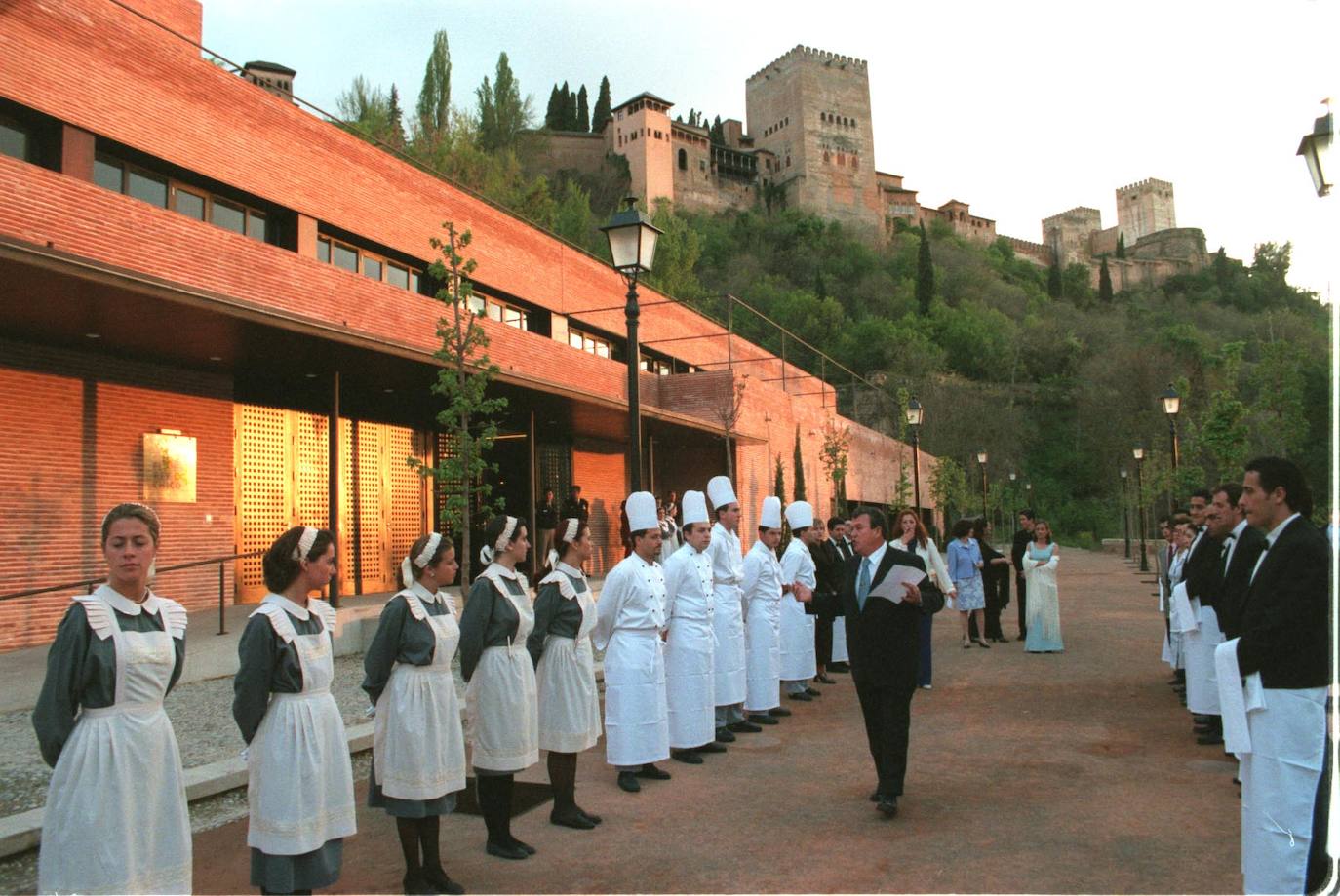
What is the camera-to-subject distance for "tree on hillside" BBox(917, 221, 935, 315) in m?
95.2

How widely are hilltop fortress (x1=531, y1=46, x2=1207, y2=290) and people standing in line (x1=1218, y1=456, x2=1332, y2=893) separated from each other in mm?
84423

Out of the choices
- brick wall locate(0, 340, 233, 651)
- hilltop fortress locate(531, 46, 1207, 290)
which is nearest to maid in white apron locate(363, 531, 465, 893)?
brick wall locate(0, 340, 233, 651)

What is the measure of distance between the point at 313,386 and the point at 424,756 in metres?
11.6

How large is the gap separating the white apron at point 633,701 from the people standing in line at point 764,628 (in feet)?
8.30

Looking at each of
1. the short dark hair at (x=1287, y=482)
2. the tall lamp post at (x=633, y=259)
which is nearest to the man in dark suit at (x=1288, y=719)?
the short dark hair at (x=1287, y=482)

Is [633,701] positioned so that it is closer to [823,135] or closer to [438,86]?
[438,86]

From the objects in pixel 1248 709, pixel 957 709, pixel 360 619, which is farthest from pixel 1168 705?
pixel 360 619

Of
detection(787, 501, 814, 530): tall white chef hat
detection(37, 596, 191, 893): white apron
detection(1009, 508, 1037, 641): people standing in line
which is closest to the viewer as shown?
detection(37, 596, 191, 893): white apron

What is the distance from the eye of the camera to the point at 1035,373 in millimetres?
89688

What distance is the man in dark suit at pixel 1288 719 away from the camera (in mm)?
3877

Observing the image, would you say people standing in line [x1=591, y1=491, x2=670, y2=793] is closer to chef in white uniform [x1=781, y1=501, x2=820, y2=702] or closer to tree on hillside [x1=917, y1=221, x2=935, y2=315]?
chef in white uniform [x1=781, y1=501, x2=820, y2=702]

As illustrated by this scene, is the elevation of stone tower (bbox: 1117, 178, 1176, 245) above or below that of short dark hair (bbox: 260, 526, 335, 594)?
above

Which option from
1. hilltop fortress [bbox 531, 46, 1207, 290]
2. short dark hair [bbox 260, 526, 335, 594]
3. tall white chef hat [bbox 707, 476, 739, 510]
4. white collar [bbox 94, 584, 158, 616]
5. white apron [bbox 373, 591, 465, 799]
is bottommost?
white apron [bbox 373, 591, 465, 799]

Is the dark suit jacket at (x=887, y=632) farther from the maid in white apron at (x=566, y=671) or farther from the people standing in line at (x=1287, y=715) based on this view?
the people standing in line at (x=1287, y=715)
